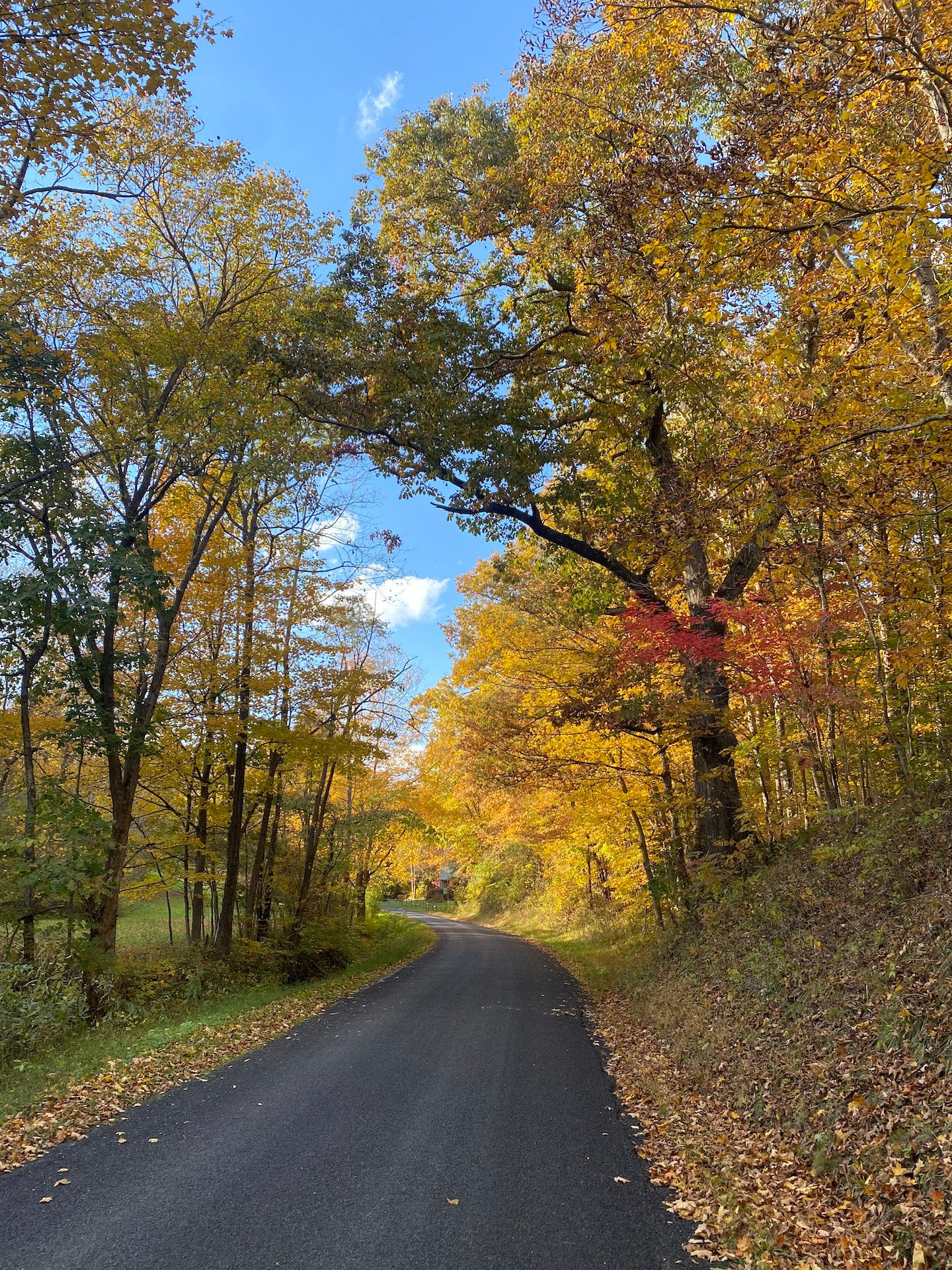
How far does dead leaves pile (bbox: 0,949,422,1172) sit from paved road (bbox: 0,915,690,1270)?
0.71 feet

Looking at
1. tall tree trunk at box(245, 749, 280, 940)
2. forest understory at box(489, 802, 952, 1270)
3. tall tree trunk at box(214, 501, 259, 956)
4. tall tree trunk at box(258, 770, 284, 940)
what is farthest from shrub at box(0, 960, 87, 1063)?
forest understory at box(489, 802, 952, 1270)

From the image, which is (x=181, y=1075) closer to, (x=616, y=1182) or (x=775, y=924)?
(x=616, y=1182)

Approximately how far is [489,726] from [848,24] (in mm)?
11722

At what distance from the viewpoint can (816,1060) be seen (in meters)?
5.22

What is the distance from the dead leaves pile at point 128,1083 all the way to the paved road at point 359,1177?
218 mm

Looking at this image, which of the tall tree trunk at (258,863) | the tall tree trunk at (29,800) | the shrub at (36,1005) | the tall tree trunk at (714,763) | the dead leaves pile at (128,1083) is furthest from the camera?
the tall tree trunk at (258,863)

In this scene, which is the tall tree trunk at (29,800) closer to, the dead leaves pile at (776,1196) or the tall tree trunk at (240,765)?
the tall tree trunk at (240,765)

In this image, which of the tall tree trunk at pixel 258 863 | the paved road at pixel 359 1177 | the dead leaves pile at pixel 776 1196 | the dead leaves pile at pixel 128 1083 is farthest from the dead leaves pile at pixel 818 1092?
the tall tree trunk at pixel 258 863

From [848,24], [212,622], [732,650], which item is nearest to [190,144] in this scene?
[212,622]

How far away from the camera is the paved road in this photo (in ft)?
11.9

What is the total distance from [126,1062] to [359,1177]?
4115 mm

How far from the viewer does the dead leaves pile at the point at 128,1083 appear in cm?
514

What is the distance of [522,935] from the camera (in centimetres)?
2741

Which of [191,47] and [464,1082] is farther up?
[191,47]
